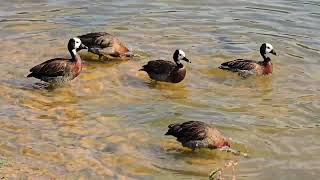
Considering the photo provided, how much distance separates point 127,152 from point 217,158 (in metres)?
1.52

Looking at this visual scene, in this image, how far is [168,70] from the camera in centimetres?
1532

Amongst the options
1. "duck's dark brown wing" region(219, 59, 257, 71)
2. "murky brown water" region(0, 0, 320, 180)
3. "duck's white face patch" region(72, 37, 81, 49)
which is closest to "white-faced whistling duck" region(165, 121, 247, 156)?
"murky brown water" region(0, 0, 320, 180)

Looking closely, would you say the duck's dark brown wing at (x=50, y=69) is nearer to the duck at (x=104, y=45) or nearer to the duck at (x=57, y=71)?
the duck at (x=57, y=71)

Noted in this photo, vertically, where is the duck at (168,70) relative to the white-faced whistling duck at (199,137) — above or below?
above

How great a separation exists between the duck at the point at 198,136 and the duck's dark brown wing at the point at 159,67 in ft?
13.1

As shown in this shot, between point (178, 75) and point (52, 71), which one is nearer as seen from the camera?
point (52, 71)

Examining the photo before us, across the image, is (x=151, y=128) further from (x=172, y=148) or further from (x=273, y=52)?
(x=273, y=52)

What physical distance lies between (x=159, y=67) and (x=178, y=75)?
1.63 feet

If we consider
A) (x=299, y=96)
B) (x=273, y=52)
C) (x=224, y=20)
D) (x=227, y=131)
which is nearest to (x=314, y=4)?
(x=224, y=20)

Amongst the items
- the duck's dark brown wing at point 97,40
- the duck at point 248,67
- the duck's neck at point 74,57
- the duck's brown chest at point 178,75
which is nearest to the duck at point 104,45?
the duck's dark brown wing at point 97,40

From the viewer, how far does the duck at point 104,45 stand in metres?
16.6

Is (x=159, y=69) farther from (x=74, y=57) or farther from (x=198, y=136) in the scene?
(x=198, y=136)

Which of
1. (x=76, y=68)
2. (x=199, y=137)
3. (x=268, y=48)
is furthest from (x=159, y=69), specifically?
(x=199, y=137)

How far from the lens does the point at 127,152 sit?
11.4m
